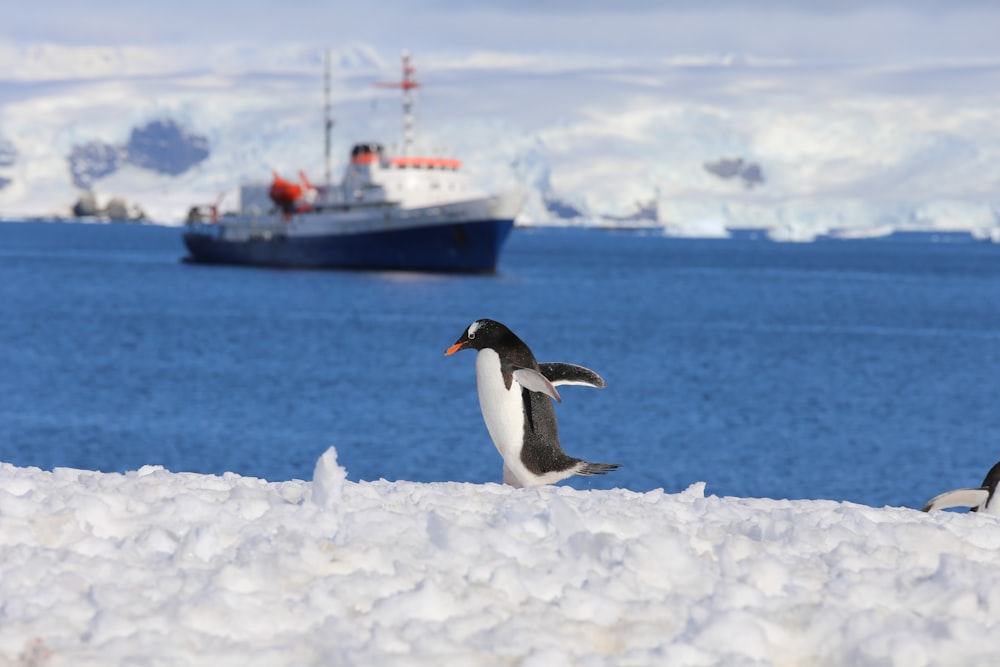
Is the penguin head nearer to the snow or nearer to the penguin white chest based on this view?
the penguin white chest

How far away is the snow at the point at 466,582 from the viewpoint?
4734mm

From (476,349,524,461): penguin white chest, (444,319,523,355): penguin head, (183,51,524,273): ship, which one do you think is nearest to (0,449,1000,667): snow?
(476,349,524,461): penguin white chest

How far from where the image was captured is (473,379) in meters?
44.7

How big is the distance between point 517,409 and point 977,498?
9.24 feet

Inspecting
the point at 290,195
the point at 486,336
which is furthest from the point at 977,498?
the point at 290,195

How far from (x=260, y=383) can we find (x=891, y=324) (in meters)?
40.9

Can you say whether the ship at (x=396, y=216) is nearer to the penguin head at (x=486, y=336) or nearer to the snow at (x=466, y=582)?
the penguin head at (x=486, y=336)

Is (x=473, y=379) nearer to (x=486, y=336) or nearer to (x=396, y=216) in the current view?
(x=486, y=336)

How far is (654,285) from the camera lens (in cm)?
10300

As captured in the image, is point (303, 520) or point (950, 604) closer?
point (950, 604)

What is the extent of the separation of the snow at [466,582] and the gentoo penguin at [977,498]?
4.22 feet

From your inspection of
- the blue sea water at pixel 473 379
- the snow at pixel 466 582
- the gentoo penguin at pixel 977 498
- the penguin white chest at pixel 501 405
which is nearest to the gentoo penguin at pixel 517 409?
the penguin white chest at pixel 501 405

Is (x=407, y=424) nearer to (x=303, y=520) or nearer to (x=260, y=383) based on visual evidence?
(x=260, y=383)

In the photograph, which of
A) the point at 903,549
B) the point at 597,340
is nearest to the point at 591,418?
the point at 597,340
